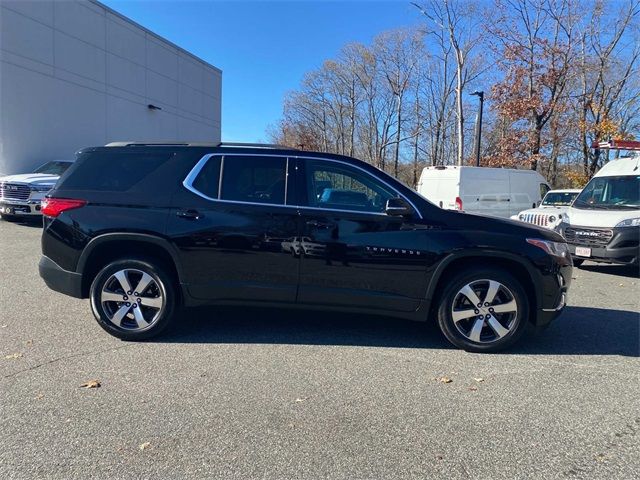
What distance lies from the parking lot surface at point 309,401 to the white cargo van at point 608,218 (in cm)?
392

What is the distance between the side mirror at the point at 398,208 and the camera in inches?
170

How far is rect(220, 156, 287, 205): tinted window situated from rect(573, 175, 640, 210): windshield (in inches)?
311

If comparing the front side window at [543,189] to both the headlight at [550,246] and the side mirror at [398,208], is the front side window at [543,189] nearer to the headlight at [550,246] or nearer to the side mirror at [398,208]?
the headlight at [550,246]

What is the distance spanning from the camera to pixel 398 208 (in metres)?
4.32

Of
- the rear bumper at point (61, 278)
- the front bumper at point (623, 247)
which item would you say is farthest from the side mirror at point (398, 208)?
the front bumper at point (623, 247)

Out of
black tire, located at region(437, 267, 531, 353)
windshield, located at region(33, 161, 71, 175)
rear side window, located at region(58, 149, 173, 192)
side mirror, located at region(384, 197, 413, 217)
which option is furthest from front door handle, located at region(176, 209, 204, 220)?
windshield, located at region(33, 161, 71, 175)

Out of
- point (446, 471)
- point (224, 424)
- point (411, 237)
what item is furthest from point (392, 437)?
point (411, 237)

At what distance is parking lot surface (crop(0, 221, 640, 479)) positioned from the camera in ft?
8.93

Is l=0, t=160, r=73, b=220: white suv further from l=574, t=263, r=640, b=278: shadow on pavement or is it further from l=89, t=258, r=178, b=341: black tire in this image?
l=574, t=263, r=640, b=278: shadow on pavement

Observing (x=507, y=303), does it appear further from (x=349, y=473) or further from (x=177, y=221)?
(x=177, y=221)

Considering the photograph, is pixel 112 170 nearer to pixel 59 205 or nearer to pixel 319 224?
pixel 59 205

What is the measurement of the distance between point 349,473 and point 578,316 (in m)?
4.42

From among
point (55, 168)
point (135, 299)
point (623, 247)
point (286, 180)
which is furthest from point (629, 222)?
point (55, 168)

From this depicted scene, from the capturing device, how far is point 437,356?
438 centimetres
